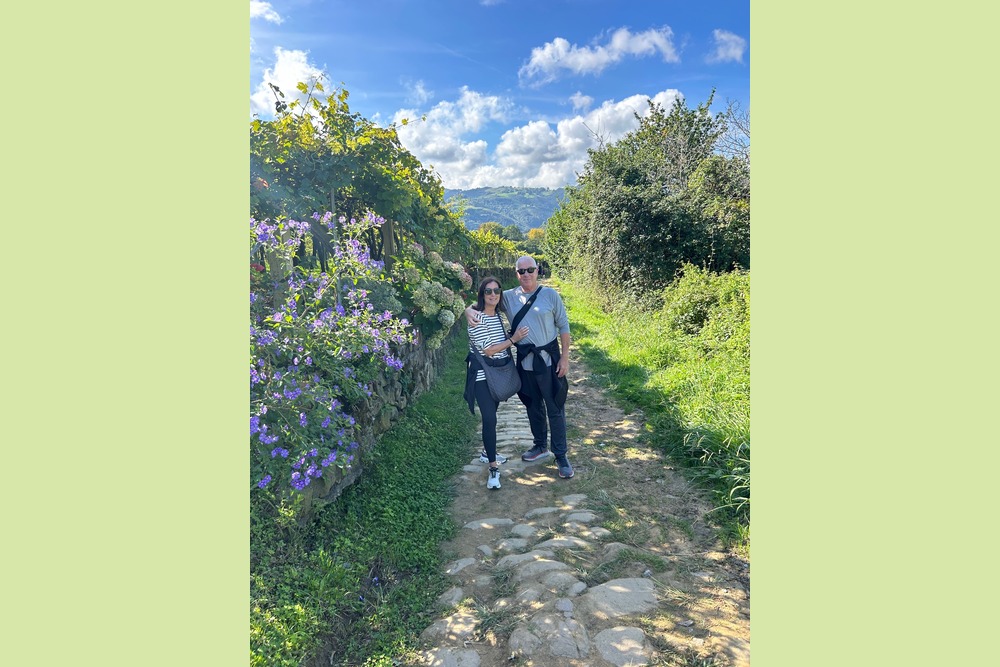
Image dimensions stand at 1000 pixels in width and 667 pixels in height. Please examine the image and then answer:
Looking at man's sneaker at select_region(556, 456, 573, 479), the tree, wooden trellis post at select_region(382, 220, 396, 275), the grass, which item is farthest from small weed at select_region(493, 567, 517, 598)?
the tree

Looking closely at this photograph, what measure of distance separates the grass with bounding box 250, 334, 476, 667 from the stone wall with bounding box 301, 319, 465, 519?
92 millimetres

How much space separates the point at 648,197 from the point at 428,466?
8891mm

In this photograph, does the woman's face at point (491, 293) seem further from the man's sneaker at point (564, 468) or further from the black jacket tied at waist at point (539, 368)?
the man's sneaker at point (564, 468)

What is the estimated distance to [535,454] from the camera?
4730mm

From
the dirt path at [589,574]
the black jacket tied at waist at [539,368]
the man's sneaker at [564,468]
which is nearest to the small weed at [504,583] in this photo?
the dirt path at [589,574]

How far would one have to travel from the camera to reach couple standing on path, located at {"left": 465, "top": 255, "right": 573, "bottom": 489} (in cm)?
410

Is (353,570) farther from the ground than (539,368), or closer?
closer

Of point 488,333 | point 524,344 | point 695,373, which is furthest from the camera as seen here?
point 695,373

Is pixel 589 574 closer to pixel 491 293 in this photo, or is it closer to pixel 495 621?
pixel 495 621

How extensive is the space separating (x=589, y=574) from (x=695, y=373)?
4027 millimetres

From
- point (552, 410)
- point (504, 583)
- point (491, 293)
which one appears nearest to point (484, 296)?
point (491, 293)

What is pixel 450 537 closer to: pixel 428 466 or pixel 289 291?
pixel 428 466

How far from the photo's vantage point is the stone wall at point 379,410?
10.6ft

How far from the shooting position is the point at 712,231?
34.4 ft
